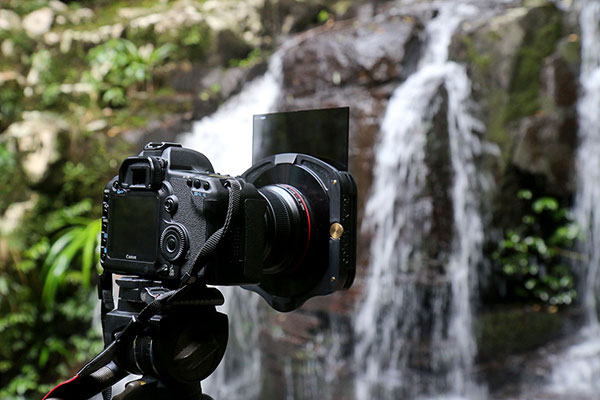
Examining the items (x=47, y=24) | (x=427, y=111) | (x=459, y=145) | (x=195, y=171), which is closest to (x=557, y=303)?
(x=459, y=145)

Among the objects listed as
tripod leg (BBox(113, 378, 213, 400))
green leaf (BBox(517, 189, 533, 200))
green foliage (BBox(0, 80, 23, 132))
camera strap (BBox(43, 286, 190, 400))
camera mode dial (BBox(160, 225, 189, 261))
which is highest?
green foliage (BBox(0, 80, 23, 132))

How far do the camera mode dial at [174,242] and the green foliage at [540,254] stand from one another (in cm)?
291

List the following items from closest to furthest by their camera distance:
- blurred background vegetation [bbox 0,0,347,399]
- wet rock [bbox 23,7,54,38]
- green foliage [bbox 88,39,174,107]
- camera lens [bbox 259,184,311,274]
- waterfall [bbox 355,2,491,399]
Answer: camera lens [bbox 259,184,311,274]
waterfall [bbox 355,2,491,399]
blurred background vegetation [bbox 0,0,347,399]
green foliage [bbox 88,39,174,107]
wet rock [bbox 23,7,54,38]

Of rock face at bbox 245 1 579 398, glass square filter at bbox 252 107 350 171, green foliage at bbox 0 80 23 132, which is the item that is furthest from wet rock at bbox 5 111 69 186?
glass square filter at bbox 252 107 350 171

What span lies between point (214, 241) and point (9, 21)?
4.44m

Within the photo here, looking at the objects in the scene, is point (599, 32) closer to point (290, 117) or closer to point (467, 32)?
point (467, 32)

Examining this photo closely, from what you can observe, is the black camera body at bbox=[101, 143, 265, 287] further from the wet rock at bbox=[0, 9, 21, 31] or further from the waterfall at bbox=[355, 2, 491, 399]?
the wet rock at bbox=[0, 9, 21, 31]

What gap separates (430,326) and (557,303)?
960 mm

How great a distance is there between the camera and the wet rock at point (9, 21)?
451 cm

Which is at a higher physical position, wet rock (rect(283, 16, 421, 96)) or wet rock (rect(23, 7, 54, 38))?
wet rock (rect(23, 7, 54, 38))

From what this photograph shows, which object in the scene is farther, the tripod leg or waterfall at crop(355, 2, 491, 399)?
waterfall at crop(355, 2, 491, 399)

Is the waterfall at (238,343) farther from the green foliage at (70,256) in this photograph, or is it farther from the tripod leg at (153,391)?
the tripod leg at (153,391)

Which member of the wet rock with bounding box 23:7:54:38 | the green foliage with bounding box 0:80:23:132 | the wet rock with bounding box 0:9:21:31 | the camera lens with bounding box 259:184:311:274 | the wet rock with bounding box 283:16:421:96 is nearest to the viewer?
the camera lens with bounding box 259:184:311:274

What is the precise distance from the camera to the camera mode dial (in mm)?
926
